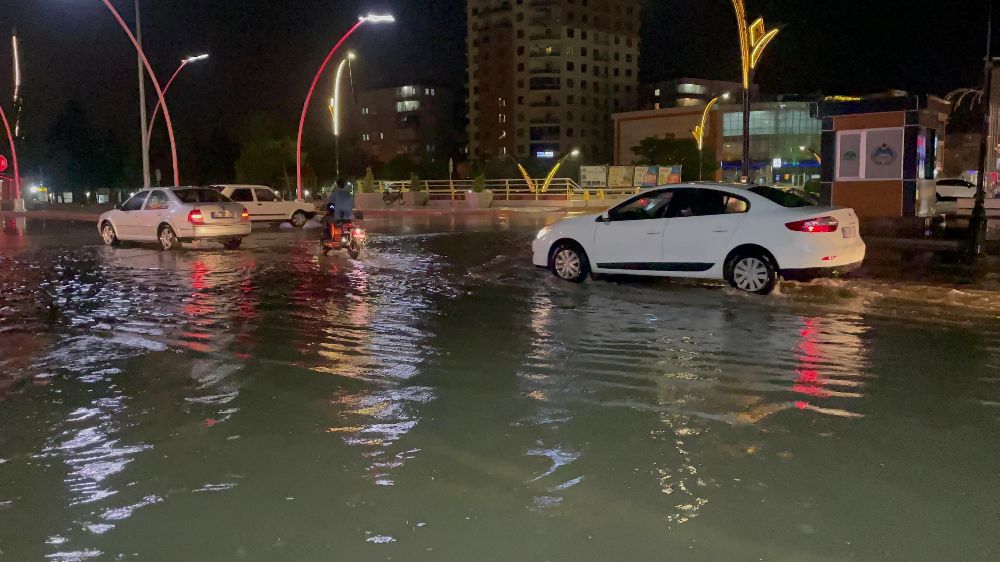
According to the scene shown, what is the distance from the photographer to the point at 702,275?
12297 mm

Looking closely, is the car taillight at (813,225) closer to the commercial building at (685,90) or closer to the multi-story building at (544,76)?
the multi-story building at (544,76)

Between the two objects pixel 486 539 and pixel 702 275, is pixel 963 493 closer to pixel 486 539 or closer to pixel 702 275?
pixel 486 539

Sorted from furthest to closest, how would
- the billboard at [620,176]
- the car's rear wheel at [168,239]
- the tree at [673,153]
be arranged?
the tree at [673,153] → the billboard at [620,176] → the car's rear wheel at [168,239]

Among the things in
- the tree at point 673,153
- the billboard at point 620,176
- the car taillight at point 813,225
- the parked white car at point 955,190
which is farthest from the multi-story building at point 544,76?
the car taillight at point 813,225

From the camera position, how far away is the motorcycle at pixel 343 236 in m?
18.5

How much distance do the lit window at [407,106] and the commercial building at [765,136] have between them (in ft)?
151

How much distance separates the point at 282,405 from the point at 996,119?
5919cm

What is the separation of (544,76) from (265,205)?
106 metres

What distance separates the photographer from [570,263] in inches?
536

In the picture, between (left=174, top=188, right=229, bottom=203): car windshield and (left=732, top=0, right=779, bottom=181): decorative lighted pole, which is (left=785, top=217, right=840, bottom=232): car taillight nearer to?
(left=732, top=0, right=779, bottom=181): decorative lighted pole

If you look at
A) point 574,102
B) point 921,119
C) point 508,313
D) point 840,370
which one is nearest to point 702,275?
point 508,313

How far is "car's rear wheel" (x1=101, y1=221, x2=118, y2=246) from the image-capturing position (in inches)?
909

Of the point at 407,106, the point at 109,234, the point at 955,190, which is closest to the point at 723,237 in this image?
the point at 109,234

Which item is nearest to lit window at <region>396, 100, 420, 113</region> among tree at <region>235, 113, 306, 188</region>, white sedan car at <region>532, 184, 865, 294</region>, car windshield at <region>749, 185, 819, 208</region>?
tree at <region>235, 113, 306, 188</region>
